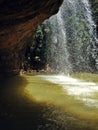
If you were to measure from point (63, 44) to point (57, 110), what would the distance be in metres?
13.9

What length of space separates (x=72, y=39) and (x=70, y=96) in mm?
12353

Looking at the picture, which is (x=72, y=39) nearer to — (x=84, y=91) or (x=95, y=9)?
(x=95, y=9)

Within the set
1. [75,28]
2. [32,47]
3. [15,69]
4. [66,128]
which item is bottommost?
[66,128]

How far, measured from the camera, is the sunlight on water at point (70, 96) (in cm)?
873

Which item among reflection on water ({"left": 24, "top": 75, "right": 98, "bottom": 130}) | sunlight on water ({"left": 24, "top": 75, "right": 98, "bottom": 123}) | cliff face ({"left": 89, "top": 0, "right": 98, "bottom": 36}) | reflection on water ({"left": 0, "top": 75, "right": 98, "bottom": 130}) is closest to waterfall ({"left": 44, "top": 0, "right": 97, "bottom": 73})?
cliff face ({"left": 89, "top": 0, "right": 98, "bottom": 36})

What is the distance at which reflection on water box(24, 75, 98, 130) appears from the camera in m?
7.46

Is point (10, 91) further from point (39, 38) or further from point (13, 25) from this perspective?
point (39, 38)

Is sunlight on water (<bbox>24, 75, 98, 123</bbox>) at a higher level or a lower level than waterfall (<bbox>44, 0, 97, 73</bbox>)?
lower

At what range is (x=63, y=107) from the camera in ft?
Answer: 30.1

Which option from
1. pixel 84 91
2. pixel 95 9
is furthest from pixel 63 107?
pixel 95 9

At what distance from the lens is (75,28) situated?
23.1 metres

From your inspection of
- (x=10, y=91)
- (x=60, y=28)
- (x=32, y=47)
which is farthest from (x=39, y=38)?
(x=10, y=91)

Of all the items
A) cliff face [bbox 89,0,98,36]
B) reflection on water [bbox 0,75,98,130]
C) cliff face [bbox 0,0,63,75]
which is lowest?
reflection on water [bbox 0,75,98,130]

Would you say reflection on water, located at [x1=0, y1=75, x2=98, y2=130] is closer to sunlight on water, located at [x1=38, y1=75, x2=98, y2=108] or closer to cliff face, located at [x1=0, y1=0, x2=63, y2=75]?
sunlight on water, located at [x1=38, y1=75, x2=98, y2=108]
